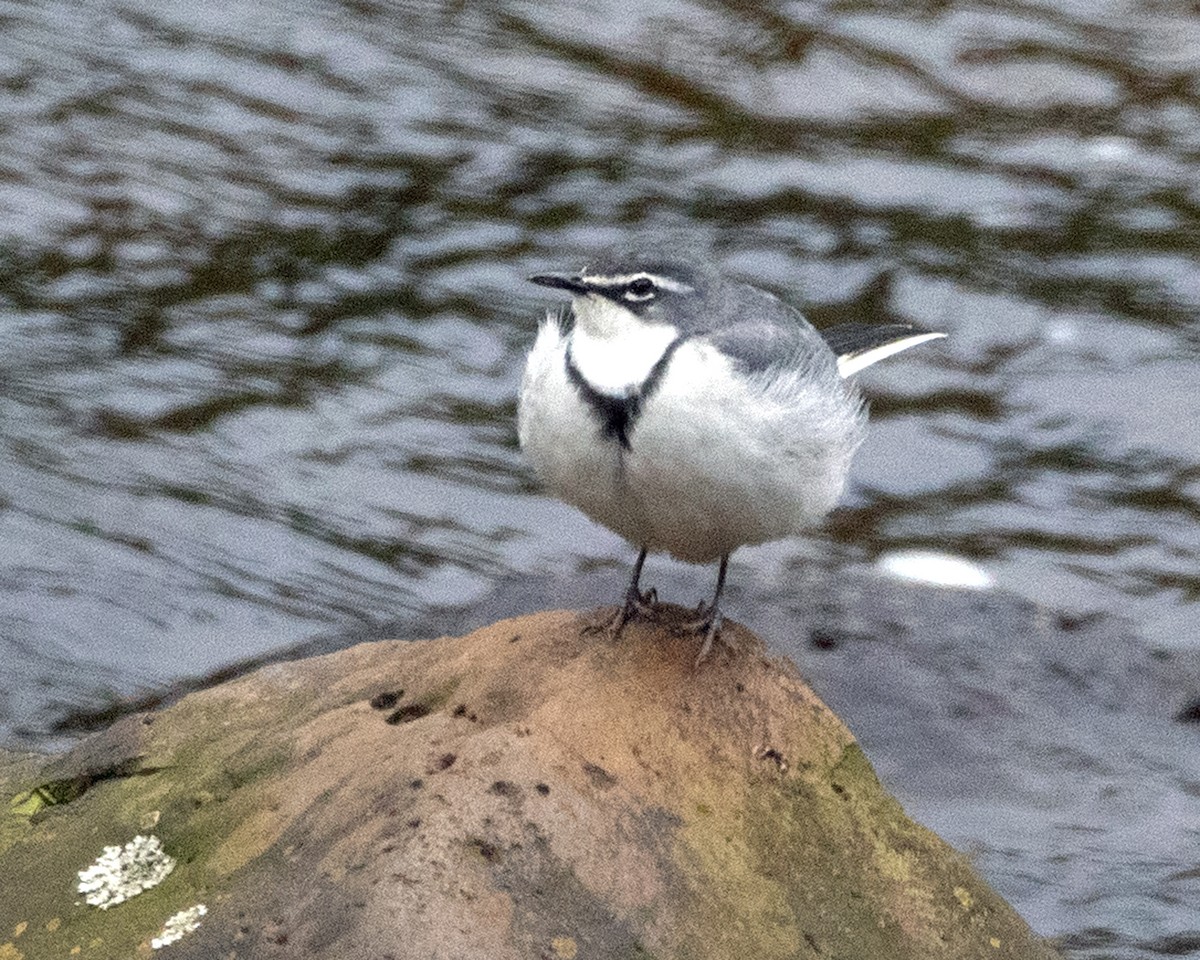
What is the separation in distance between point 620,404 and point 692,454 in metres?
0.21

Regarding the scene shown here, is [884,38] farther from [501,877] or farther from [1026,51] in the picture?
[501,877]

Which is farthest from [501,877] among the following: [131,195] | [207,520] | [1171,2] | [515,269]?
[1171,2]

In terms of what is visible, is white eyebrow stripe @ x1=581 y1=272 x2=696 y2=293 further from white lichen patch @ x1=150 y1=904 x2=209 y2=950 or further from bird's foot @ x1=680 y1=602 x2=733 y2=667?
white lichen patch @ x1=150 y1=904 x2=209 y2=950

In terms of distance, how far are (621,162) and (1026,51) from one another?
2668 millimetres

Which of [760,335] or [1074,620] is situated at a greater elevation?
[760,335]

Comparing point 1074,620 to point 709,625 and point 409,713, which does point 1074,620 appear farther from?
A: point 409,713

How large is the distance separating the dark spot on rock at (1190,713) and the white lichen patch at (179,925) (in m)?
4.03

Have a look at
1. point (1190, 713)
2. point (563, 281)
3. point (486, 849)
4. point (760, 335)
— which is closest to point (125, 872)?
point (486, 849)

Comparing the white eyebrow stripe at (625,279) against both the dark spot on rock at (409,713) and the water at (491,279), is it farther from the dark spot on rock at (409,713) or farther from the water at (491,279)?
the water at (491,279)

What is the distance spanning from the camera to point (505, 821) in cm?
384

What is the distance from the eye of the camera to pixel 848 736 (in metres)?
4.53

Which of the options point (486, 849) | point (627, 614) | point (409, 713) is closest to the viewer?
point (486, 849)

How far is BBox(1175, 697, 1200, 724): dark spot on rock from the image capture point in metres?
6.65

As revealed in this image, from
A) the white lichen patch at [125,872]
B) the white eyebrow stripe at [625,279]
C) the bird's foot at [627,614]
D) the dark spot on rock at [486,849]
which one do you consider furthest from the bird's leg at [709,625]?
the white lichen patch at [125,872]
